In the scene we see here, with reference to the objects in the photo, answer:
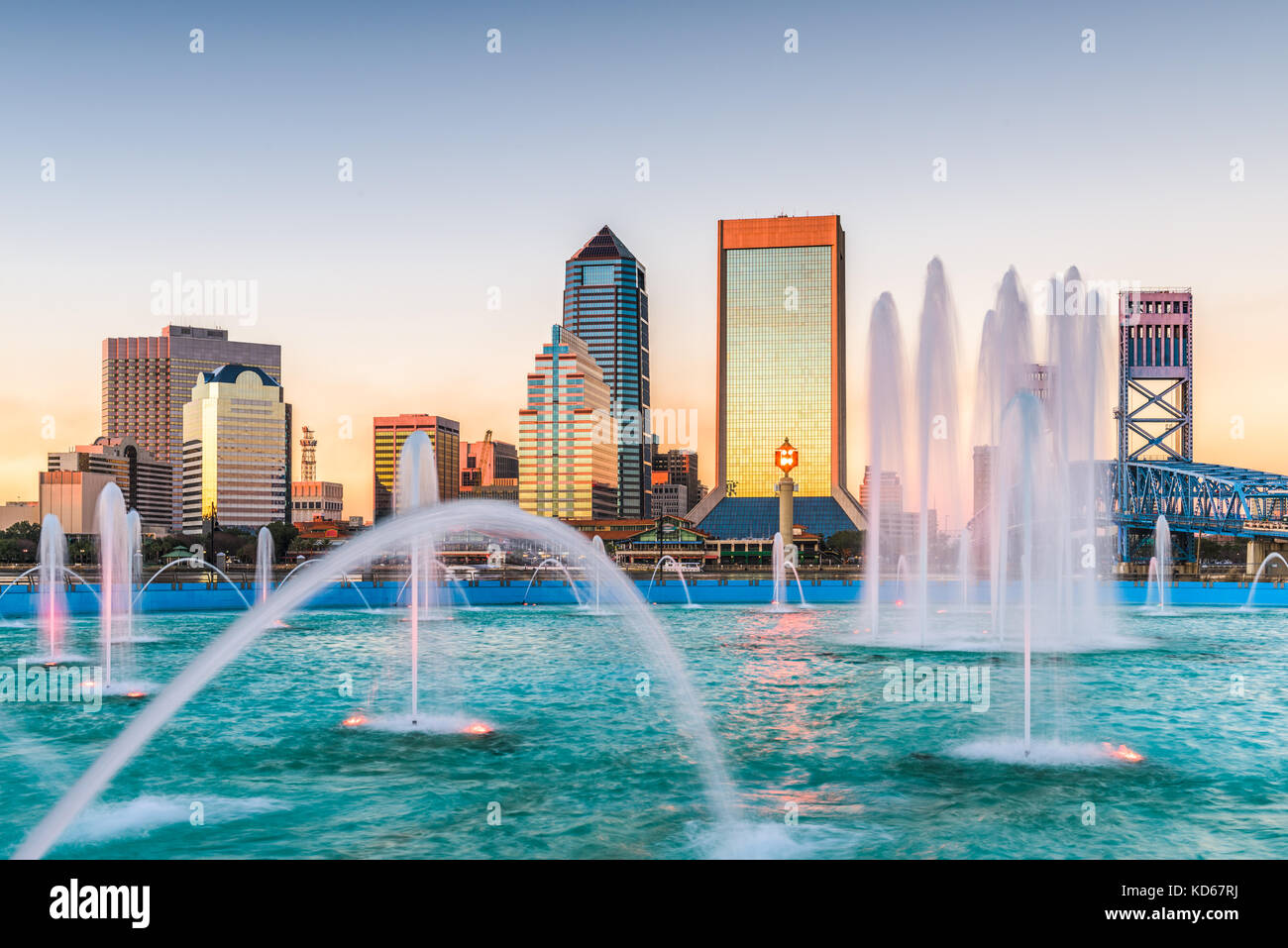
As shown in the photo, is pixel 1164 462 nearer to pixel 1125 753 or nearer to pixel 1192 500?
pixel 1192 500

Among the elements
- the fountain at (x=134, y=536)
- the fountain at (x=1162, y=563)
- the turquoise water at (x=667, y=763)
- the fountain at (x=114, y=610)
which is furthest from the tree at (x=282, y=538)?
the turquoise water at (x=667, y=763)

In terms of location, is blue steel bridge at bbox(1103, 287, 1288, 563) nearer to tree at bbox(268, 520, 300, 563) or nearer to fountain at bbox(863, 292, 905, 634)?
fountain at bbox(863, 292, 905, 634)

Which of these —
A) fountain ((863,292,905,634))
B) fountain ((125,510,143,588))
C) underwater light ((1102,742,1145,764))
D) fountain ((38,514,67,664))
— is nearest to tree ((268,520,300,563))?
fountain ((125,510,143,588))

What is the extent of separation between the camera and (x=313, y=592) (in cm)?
1817

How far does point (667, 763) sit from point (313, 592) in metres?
7.08

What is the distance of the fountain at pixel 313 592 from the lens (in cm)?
1255

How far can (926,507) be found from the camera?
36531mm

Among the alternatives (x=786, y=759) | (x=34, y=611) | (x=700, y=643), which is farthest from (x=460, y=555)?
(x=786, y=759)

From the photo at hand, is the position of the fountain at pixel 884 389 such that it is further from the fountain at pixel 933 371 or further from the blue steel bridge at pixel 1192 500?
the blue steel bridge at pixel 1192 500

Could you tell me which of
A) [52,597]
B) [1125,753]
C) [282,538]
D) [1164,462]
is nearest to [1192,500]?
[1164,462]

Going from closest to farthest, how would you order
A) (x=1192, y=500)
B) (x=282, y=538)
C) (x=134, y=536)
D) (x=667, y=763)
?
(x=667, y=763) → (x=134, y=536) → (x=1192, y=500) → (x=282, y=538)

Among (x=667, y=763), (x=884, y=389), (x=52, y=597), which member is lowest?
(x=667, y=763)

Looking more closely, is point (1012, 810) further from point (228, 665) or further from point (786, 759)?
point (228, 665)
